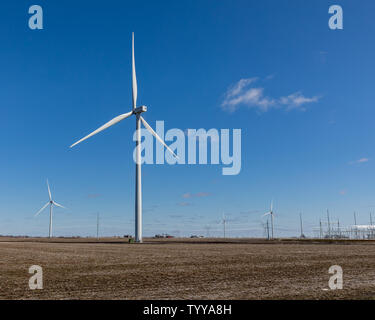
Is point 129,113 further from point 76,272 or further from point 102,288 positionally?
point 102,288

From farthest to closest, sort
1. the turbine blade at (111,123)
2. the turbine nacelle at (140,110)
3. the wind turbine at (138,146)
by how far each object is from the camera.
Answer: the turbine nacelle at (140,110), the wind turbine at (138,146), the turbine blade at (111,123)

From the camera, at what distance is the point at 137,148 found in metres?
87.1

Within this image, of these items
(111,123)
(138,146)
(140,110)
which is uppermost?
(140,110)

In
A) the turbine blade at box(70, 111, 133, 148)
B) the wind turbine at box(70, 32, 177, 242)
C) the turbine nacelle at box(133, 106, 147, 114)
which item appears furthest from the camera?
the turbine nacelle at box(133, 106, 147, 114)

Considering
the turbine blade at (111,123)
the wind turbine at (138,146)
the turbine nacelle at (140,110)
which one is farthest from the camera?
the turbine nacelle at (140,110)

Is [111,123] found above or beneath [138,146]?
above

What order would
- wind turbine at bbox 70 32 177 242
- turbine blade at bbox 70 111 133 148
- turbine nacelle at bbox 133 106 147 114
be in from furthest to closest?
turbine nacelle at bbox 133 106 147 114
wind turbine at bbox 70 32 177 242
turbine blade at bbox 70 111 133 148

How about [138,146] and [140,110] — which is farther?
[140,110]

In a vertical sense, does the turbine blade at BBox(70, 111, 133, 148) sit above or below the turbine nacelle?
below
